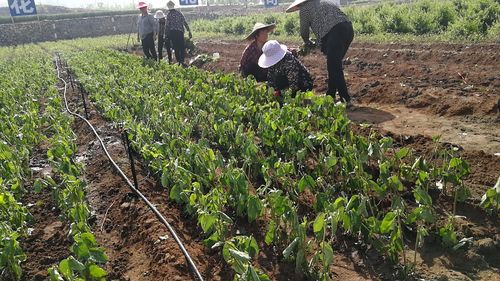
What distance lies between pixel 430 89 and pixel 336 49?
1.53m

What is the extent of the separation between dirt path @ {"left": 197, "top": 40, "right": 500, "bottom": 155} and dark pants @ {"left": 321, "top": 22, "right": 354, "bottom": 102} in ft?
1.51

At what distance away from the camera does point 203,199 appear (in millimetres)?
2969

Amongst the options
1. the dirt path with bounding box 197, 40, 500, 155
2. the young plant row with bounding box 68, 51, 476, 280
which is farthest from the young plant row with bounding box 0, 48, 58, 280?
the dirt path with bounding box 197, 40, 500, 155

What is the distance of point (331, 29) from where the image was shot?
20.0 feet

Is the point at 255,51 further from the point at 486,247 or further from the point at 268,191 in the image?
the point at 486,247

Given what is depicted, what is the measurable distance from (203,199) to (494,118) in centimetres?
379

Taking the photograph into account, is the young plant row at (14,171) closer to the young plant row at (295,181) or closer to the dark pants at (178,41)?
the young plant row at (295,181)

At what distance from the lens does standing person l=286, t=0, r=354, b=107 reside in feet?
19.9

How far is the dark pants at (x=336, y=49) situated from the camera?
6113mm

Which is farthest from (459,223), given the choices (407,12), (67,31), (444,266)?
(67,31)

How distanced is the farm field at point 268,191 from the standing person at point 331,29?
1.87 ft

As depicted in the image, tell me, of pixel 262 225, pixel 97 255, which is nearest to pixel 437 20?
pixel 262 225

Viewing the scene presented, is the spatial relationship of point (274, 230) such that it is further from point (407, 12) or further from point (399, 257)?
point (407, 12)

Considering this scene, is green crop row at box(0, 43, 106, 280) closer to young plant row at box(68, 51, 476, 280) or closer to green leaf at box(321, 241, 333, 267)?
young plant row at box(68, 51, 476, 280)
